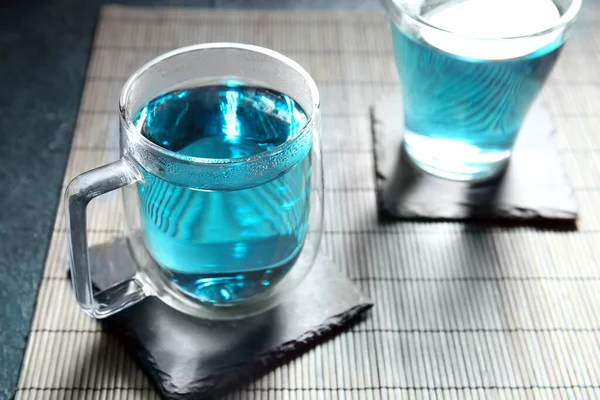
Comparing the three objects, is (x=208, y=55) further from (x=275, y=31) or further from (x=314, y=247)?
(x=275, y=31)

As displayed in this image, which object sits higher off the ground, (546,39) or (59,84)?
(546,39)

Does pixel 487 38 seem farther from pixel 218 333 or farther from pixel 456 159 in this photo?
pixel 218 333

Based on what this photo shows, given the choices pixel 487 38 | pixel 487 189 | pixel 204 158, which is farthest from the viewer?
pixel 487 189

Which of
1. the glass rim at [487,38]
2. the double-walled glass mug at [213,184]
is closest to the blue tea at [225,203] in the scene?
the double-walled glass mug at [213,184]

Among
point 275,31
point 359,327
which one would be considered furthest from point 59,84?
point 359,327

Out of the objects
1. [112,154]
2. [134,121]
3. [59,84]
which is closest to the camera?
[134,121]

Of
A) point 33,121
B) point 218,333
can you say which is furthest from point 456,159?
point 33,121
